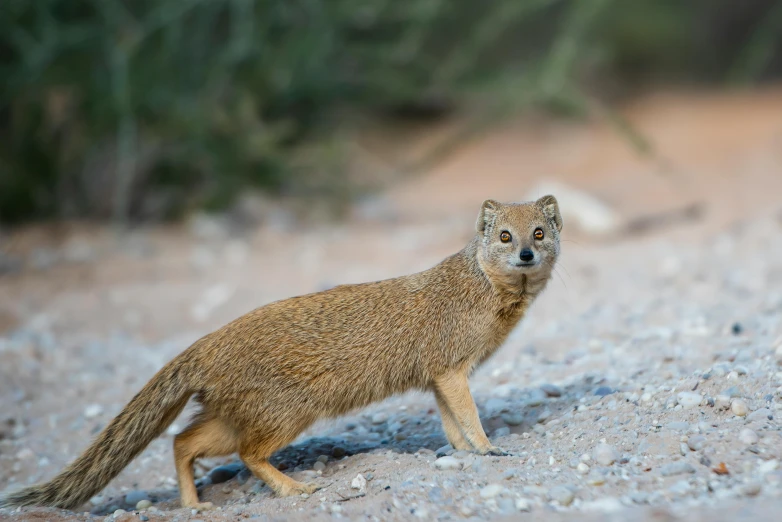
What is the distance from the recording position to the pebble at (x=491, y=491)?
2686 mm

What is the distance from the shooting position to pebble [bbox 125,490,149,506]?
136 inches

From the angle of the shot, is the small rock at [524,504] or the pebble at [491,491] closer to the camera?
Result: the small rock at [524,504]

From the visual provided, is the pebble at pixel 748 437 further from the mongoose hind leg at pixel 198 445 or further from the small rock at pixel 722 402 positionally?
the mongoose hind leg at pixel 198 445

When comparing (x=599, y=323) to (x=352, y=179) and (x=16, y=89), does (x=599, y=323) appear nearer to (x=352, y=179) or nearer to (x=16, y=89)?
(x=352, y=179)

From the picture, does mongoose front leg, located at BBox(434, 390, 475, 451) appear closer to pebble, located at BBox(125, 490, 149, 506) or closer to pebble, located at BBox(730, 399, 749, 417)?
pebble, located at BBox(730, 399, 749, 417)

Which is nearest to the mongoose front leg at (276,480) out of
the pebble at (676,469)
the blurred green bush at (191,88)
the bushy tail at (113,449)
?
the bushy tail at (113,449)

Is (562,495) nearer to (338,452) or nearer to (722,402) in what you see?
(722,402)

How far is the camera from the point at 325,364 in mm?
3270

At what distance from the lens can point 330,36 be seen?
834 cm

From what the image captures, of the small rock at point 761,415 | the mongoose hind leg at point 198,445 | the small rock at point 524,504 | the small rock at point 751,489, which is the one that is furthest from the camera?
the mongoose hind leg at point 198,445

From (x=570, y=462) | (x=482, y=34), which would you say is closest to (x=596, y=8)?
(x=482, y=34)

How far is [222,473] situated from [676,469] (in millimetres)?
1802

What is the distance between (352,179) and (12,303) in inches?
156

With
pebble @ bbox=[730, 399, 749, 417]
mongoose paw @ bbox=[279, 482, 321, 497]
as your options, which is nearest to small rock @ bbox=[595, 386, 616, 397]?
pebble @ bbox=[730, 399, 749, 417]
